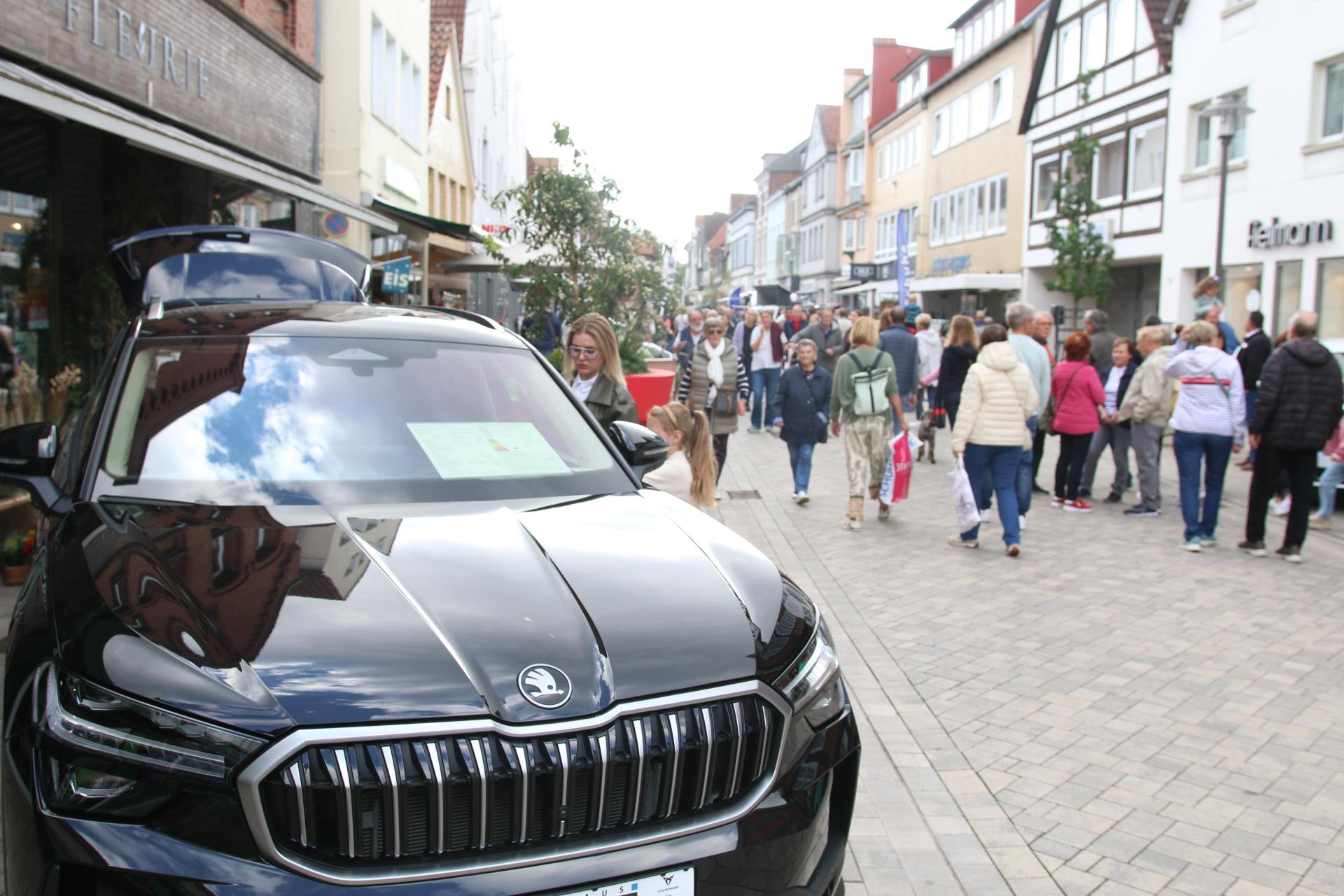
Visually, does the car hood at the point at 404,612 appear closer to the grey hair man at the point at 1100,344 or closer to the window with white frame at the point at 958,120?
the grey hair man at the point at 1100,344

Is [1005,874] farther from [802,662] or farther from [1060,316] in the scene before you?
[1060,316]

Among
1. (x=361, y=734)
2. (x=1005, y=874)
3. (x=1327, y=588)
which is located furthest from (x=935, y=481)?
(x=361, y=734)

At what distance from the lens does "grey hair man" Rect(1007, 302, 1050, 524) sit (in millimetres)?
10328

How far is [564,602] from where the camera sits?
269cm

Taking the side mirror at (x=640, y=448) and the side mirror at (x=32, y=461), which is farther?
the side mirror at (x=640, y=448)

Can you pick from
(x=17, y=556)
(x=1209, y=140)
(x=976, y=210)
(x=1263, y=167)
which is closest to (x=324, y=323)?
(x=17, y=556)

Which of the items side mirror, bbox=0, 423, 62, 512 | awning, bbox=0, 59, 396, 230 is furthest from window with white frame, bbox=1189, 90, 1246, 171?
side mirror, bbox=0, 423, 62, 512

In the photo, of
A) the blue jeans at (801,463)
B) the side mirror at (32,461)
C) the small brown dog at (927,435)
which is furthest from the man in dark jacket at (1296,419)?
the side mirror at (32,461)

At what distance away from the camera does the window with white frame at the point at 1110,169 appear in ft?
97.3

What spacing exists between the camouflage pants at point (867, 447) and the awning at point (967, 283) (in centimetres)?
2751

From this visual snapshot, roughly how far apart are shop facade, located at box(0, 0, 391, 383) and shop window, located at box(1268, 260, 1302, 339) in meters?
16.8

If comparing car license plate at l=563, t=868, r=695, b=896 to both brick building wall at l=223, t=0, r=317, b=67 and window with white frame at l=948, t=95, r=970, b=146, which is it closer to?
brick building wall at l=223, t=0, r=317, b=67

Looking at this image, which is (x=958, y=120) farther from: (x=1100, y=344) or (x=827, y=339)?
(x=1100, y=344)

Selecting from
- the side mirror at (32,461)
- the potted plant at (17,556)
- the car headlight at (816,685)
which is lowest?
the potted plant at (17,556)
